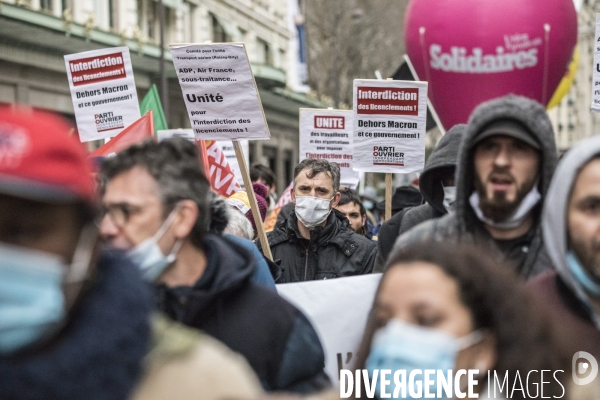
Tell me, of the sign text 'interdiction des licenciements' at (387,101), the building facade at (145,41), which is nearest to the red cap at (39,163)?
the sign text 'interdiction des licenciements' at (387,101)

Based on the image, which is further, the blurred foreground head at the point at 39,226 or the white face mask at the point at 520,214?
the white face mask at the point at 520,214

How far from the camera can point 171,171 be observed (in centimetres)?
324

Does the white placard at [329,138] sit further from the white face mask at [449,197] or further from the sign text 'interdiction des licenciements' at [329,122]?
the white face mask at [449,197]

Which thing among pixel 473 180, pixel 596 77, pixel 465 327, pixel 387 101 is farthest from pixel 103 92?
pixel 465 327

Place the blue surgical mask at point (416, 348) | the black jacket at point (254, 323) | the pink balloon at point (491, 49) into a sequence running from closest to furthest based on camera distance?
1. the blue surgical mask at point (416, 348)
2. the black jacket at point (254, 323)
3. the pink balloon at point (491, 49)

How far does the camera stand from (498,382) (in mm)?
2447

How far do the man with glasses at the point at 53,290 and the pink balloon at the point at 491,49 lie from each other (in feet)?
45.9

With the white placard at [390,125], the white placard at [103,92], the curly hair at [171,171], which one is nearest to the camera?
the curly hair at [171,171]

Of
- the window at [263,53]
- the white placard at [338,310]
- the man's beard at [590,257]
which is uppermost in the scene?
the window at [263,53]

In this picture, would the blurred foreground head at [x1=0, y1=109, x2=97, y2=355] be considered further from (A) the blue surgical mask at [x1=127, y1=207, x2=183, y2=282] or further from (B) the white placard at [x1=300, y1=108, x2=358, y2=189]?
(B) the white placard at [x1=300, y1=108, x2=358, y2=189]

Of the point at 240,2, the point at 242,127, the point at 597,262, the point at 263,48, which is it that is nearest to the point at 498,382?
the point at 597,262

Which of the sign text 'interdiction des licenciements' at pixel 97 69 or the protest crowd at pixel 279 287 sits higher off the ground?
the sign text 'interdiction des licenciements' at pixel 97 69

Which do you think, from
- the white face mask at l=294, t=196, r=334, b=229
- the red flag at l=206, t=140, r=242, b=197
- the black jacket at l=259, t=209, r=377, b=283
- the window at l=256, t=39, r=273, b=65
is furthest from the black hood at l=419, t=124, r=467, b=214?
the window at l=256, t=39, r=273, b=65

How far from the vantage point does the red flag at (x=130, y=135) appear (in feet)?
24.6
